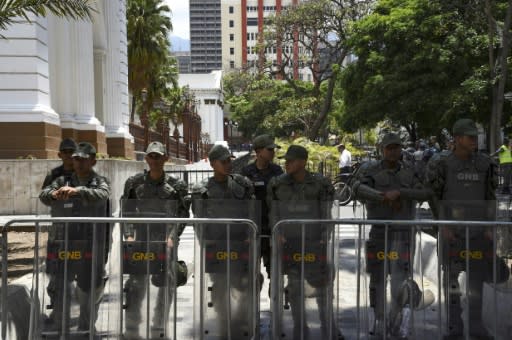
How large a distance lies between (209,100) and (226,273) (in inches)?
Answer: 3661

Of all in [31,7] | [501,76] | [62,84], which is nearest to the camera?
[31,7]

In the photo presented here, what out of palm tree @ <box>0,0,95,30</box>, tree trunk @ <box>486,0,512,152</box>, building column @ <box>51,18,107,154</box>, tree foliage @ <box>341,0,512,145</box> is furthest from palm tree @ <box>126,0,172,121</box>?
palm tree @ <box>0,0,95,30</box>

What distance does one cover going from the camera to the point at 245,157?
59.2 feet

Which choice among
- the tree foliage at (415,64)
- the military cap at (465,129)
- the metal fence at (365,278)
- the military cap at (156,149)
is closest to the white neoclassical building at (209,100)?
the tree foliage at (415,64)

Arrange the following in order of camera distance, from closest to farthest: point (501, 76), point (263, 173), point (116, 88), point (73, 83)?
1. point (263, 173)
2. point (501, 76)
3. point (73, 83)
4. point (116, 88)

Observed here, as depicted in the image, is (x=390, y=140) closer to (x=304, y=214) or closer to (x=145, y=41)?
(x=304, y=214)

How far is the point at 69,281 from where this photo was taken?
5121 millimetres

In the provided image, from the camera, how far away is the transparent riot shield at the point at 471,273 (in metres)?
5.05

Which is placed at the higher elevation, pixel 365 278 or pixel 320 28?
pixel 320 28

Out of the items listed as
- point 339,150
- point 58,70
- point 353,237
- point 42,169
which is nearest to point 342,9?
point 339,150

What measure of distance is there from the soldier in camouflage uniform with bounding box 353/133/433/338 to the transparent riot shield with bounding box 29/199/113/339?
2.19 metres

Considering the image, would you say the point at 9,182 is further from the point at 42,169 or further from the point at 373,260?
the point at 373,260

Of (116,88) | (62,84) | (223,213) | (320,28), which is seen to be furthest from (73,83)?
(223,213)

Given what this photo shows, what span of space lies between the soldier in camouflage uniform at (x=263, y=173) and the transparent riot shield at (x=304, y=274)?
706 millimetres
